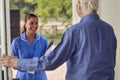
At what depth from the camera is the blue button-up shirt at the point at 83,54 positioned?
5.57 feet

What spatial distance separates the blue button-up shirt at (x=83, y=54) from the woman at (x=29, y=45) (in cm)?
101

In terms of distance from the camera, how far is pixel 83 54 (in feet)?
5.60

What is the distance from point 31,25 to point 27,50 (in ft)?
0.79

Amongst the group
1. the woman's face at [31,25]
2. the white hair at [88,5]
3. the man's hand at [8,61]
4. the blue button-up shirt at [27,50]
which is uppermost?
the white hair at [88,5]

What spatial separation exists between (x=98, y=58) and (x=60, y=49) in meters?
0.23

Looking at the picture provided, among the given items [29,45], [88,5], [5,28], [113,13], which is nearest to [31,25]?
[29,45]

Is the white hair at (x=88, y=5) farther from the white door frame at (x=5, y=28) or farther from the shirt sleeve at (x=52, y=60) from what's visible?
the white door frame at (x=5, y=28)

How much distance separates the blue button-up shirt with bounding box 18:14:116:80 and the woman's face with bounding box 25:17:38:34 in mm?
1108

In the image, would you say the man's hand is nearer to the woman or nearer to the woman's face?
the woman

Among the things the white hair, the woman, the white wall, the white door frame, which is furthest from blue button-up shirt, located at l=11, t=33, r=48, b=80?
the white hair

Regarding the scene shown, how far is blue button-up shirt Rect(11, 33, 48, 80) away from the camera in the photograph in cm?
273

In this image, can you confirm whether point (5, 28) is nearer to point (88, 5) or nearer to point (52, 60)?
point (52, 60)

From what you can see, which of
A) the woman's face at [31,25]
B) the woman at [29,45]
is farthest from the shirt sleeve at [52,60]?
the woman's face at [31,25]

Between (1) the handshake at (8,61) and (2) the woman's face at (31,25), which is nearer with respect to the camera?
(1) the handshake at (8,61)
